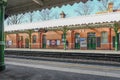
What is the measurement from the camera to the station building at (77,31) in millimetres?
32469

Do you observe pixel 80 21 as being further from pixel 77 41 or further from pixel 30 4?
pixel 30 4

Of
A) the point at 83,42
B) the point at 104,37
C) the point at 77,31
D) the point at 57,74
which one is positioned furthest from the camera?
the point at 77,31

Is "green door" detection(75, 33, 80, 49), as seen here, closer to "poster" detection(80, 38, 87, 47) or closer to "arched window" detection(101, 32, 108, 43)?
"poster" detection(80, 38, 87, 47)

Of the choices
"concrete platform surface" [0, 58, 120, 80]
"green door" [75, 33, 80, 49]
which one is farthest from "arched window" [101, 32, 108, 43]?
"concrete platform surface" [0, 58, 120, 80]

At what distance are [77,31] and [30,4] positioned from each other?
27672 millimetres

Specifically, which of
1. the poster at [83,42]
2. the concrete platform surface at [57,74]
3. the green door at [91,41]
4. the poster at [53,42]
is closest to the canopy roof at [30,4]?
the concrete platform surface at [57,74]

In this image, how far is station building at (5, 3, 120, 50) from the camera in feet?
107

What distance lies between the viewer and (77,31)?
39.4 m

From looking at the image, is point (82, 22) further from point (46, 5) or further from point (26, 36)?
point (46, 5)

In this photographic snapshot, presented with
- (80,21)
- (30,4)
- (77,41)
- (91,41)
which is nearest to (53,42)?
(77,41)

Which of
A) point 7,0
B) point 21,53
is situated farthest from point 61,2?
point 21,53

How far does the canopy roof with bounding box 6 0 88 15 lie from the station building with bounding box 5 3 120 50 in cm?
1801

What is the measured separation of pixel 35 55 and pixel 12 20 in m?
45.0

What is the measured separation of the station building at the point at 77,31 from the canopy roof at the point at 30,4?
18.0m
